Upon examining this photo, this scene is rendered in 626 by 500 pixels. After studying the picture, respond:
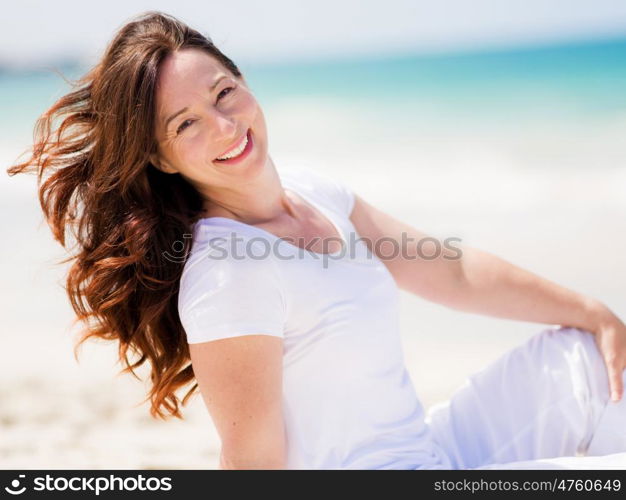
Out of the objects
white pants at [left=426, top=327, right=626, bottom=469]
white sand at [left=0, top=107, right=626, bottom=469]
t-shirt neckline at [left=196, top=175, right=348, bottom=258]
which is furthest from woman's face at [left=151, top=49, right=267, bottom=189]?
white pants at [left=426, top=327, right=626, bottom=469]

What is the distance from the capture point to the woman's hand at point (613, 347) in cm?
228

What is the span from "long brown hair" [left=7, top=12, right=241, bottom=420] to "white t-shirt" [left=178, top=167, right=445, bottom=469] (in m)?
0.12

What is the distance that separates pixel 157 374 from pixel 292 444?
441 mm

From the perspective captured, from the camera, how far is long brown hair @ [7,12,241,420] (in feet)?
6.61

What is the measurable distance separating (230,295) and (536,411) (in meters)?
1.05

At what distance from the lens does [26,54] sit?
13.3m

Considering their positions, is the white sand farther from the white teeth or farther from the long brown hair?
the white teeth

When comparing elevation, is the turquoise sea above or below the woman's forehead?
above

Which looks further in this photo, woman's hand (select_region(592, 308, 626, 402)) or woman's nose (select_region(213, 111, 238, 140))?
woman's hand (select_region(592, 308, 626, 402))

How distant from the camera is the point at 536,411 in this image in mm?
2332

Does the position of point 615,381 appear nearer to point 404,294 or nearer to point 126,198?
point 126,198

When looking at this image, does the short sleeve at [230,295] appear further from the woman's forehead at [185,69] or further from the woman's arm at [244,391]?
the woman's forehead at [185,69]
